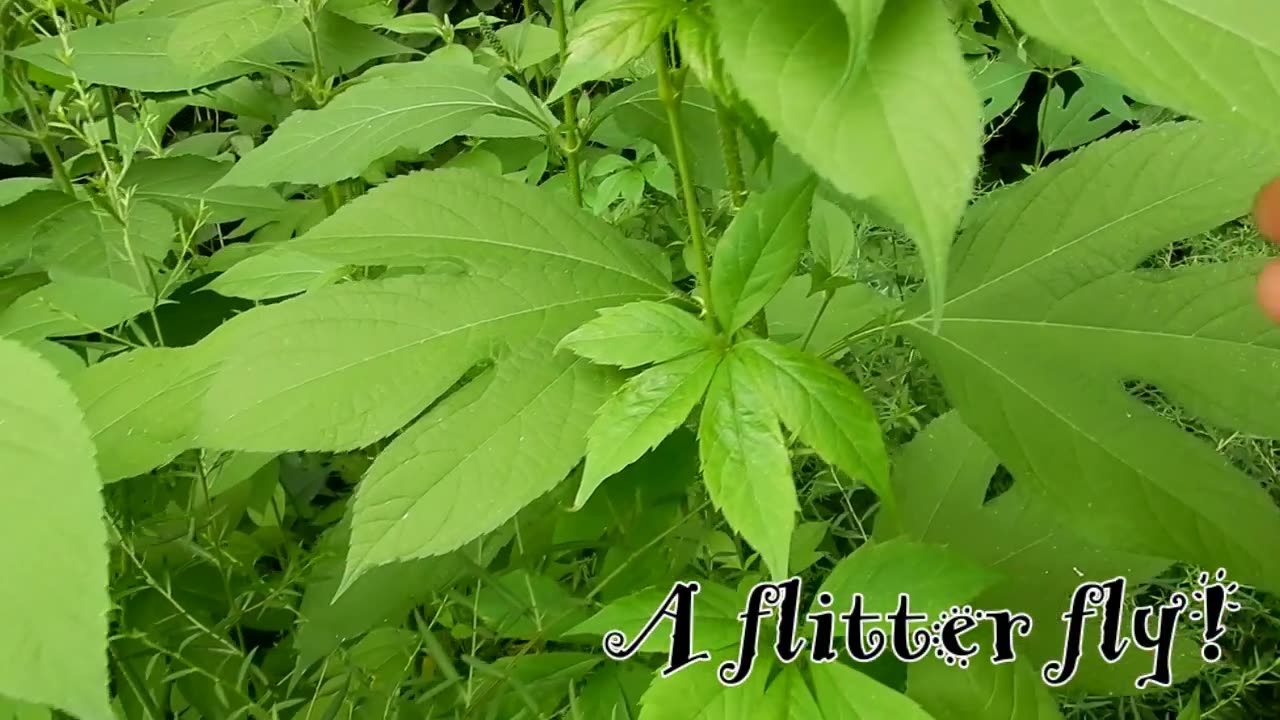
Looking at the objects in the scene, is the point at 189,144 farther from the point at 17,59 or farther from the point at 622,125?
the point at 622,125

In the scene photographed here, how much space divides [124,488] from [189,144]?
2.00 feet

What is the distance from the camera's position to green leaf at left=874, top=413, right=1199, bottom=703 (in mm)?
499

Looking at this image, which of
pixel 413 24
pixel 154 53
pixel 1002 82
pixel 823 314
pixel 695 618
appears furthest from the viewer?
pixel 1002 82

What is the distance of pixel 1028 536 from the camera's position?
1.73 ft

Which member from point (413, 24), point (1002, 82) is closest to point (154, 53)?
point (413, 24)

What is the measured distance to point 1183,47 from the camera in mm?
260

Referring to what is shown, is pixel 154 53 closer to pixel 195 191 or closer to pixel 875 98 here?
pixel 195 191

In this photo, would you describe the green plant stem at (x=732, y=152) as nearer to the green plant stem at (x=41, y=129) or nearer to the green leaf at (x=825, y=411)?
the green leaf at (x=825, y=411)

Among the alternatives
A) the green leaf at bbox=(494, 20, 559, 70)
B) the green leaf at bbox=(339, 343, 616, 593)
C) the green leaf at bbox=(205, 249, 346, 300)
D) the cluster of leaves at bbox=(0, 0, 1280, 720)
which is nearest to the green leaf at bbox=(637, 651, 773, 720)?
the cluster of leaves at bbox=(0, 0, 1280, 720)

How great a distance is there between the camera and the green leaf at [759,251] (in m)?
0.41

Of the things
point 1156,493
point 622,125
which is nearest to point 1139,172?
point 1156,493

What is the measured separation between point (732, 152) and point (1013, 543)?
285mm

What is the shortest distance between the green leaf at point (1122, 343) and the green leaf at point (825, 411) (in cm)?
Result: 9

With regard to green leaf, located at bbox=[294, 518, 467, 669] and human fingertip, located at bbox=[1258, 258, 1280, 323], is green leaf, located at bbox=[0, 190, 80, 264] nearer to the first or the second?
green leaf, located at bbox=[294, 518, 467, 669]
